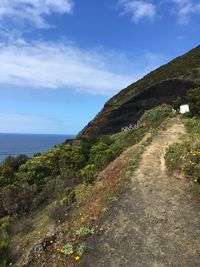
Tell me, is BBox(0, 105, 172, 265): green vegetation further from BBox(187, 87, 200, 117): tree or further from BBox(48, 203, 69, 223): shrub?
BBox(187, 87, 200, 117): tree

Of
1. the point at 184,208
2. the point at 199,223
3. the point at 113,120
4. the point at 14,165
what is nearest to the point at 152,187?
the point at 184,208

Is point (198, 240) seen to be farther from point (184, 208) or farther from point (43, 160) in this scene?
point (43, 160)

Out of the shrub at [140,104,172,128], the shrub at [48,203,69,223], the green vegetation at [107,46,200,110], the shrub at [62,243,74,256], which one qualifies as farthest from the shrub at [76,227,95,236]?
the green vegetation at [107,46,200,110]

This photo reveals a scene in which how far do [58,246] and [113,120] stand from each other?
3275cm

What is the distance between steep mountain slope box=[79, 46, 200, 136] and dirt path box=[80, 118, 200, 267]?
91.8 feet

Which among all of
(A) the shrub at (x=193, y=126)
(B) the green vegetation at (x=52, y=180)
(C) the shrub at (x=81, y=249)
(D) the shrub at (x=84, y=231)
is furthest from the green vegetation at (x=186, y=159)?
(C) the shrub at (x=81, y=249)

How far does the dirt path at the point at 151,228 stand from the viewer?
9.88 meters

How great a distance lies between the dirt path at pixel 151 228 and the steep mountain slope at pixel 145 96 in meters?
28.0

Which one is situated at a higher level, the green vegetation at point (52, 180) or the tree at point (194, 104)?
the tree at point (194, 104)

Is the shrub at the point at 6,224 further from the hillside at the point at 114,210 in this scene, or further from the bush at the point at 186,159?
the bush at the point at 186,159

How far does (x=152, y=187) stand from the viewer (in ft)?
44.2

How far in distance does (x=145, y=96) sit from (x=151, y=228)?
3415 centimetres

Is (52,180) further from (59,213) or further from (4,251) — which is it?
(4,251)

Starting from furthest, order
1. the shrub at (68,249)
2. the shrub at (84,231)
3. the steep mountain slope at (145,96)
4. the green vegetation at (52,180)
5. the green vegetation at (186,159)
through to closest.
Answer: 1. the steep mountain slope at (145,96)
2. the green vegetation at (52,180)
3. the green vegetation at (186,159)
4. the shrub at (84,231)
5. the shrub at (68,249)
